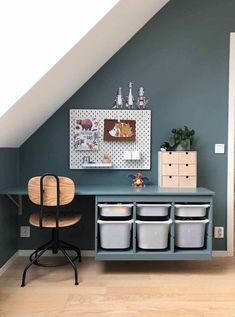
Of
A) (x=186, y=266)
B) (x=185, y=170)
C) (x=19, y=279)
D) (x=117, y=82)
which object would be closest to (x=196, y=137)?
(x=185, y=170)

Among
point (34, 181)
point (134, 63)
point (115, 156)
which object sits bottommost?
point (34, 181)

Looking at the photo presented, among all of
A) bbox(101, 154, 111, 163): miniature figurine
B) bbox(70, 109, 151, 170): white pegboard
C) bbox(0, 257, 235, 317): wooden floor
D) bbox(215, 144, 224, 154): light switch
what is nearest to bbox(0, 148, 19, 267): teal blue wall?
bbox(0, 257, 235, 317): wooden floor

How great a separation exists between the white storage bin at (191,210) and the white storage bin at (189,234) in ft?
0.22

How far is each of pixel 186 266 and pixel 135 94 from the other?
1.81 m

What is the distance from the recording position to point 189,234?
2592 mm

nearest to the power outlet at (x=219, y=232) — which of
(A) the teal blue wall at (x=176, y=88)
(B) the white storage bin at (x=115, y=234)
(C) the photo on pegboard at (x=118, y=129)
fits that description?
(A) the teal blue wall at (x=176, y=88)

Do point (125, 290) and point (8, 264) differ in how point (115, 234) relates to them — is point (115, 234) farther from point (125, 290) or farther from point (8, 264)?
point (8, 264)

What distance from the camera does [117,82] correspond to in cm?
308

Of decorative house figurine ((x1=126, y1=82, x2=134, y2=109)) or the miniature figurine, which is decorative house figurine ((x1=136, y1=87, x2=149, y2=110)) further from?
the miniature figurine

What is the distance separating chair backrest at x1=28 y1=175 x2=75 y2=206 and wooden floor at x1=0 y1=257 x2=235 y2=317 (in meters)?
0.70

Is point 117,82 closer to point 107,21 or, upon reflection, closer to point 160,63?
point 160,63

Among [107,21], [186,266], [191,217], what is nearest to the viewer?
[107,21]

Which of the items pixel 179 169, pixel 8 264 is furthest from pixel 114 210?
pixel 8 264

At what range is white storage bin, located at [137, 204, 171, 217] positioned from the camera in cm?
258
